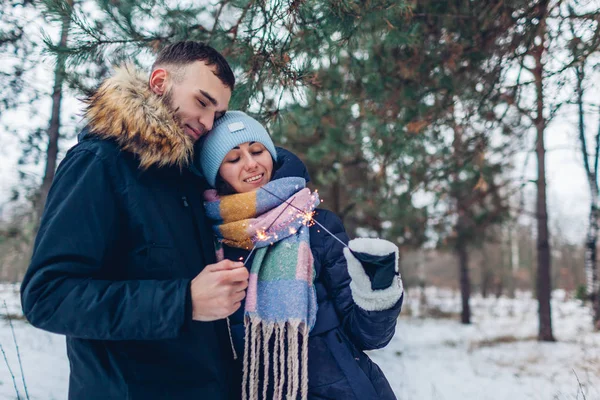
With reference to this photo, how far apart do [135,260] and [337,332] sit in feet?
3.17

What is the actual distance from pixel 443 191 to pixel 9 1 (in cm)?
566

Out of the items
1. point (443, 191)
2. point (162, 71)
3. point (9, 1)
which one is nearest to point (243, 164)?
point (162, 71)

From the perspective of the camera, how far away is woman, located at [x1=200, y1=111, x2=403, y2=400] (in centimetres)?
171

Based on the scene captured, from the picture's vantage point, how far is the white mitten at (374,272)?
149 centimetres

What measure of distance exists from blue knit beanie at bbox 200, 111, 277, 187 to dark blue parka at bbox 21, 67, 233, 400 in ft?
1.31

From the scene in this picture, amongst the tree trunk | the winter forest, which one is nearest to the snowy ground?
the winter forest

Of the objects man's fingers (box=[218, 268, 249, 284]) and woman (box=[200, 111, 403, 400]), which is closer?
man's fingers (box=[218, 268, 249, 284])

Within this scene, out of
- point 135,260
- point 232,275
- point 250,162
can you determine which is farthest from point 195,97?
point 232,275

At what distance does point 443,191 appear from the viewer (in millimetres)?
6035

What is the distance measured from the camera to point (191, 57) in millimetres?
1841

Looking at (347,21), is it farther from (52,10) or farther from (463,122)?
(463,122)

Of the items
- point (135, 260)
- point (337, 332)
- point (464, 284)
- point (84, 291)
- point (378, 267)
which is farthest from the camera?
point (464, 284)

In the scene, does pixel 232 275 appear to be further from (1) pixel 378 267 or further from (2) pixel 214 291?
(1) pixel 378 267

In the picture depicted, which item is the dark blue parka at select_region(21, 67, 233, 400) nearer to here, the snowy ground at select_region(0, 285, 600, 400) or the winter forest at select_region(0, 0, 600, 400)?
the winter forest at select_region(0, 0, 600, 400)
